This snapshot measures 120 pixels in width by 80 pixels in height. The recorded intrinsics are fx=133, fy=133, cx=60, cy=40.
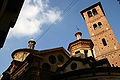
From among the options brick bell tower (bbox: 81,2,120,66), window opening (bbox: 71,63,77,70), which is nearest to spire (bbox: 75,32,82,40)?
brick bell tower (bbox: 81,2,120,66)

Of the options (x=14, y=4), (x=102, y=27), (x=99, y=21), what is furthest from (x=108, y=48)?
(x=14, y=4)

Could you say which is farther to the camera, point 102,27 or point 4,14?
point 102,27

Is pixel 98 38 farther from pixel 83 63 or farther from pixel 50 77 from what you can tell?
pixel 50 77

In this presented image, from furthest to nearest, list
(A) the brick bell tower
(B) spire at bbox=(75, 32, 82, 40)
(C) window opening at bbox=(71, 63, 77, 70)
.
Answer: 1. (B) spire at bbox=(75, 32, 82, 40)
2. (A) the brick bell tower
3. (C) window opening at bbox=(71, 63, 77, 70)

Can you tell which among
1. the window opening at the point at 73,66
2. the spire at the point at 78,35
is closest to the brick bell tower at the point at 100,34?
the spire at the point at 78,35

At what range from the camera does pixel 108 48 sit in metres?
23.6

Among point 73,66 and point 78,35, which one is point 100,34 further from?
point 73,66

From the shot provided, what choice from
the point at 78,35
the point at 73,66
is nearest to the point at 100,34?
the point at 78,35

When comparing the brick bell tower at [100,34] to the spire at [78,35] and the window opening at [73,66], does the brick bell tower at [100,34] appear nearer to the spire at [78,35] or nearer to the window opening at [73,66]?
the spire at [78,35]

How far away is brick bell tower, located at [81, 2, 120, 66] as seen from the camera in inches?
899

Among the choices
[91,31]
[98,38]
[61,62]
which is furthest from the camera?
[91,31]

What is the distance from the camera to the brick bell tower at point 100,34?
74.9 feet

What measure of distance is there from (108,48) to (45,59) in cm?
1291

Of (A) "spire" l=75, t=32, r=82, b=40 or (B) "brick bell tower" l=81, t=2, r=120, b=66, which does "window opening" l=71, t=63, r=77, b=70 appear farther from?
(B) "brick bell tower" l=81, t=2, r=120, b=66
